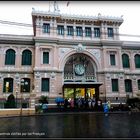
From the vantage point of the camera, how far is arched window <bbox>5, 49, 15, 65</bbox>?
98.0ft

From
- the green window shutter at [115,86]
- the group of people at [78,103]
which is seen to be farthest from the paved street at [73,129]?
the green window shutter at [115,86]

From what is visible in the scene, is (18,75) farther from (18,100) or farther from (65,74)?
(65,74)

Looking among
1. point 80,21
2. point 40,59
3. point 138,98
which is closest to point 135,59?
point 138,98

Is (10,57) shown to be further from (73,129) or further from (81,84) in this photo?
(73,129)

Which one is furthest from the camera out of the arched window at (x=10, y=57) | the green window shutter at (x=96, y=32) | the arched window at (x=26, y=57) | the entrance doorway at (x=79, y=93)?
the green window shutter at (x=96, y=32)

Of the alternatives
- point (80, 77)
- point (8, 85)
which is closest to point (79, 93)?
point (80, 77)

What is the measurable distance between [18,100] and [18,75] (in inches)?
156

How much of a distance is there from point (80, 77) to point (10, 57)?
11846mm

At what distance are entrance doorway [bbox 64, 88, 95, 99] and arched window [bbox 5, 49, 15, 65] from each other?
32.0 feet

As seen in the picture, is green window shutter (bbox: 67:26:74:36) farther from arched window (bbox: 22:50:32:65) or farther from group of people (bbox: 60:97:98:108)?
group of people (bbox: 60:97:98:108)

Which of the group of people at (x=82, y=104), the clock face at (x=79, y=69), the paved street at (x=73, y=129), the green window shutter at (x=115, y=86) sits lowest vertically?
the paved street at (x=73, y=129)

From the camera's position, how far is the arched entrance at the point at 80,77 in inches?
1167

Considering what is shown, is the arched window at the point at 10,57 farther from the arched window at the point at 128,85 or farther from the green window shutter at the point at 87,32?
the arched window at the point at 128,85

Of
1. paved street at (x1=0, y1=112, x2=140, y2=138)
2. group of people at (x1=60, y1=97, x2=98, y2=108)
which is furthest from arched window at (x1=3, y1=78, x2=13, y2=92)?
paved street at (x1=0, y1=112, x2=140, y2=138)
